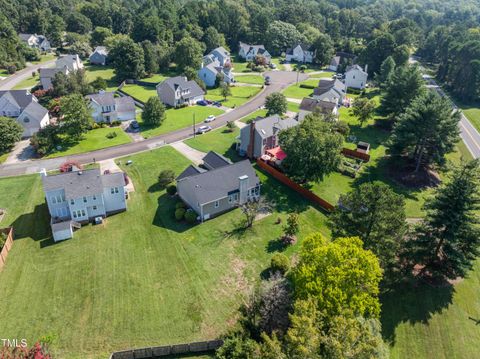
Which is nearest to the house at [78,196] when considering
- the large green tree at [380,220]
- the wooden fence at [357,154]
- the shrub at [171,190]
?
the shrub at [171,190]

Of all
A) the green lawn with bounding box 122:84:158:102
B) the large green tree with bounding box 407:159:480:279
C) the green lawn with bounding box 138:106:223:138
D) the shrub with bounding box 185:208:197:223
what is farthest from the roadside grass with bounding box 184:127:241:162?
the large green tree with bounding box 407:159:480:279

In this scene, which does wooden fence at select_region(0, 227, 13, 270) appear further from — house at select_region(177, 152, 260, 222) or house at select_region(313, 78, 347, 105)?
house at select_region(313, 78, 347, 105)

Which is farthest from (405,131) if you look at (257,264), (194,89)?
(194,89)

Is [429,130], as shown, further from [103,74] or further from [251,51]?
[103,74]

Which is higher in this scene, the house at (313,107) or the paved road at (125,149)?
the house at (313,107)

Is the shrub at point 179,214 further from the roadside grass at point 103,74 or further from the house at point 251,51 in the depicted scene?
the house at point 251,51

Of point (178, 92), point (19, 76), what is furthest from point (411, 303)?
point (19, 76)
